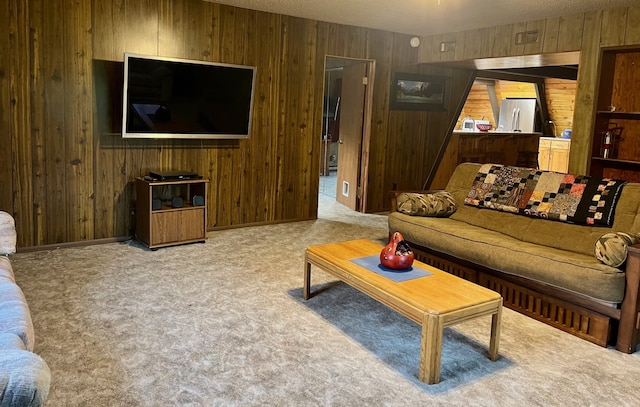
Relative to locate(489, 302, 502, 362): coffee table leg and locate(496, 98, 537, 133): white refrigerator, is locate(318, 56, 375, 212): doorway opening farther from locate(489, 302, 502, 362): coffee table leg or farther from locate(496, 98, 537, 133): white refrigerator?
locate(489, 302, 502, 362): coffee table leg

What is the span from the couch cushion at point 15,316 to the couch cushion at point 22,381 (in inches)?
24.9

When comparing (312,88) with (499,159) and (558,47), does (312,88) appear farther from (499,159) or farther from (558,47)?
(499,159)

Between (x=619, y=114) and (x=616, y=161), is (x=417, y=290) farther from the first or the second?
(x=619, y=114)

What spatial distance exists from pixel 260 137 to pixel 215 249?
145 cm

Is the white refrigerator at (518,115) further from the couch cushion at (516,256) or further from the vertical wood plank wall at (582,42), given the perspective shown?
the couch cushion at (516,256)

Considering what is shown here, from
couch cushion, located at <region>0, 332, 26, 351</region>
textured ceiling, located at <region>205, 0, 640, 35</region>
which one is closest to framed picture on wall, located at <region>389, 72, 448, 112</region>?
textured ceiling, located at <region>205, 0, 640, 35</region>

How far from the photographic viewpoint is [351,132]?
6.89m

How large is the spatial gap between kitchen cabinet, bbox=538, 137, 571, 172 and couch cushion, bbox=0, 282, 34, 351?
8586 mm

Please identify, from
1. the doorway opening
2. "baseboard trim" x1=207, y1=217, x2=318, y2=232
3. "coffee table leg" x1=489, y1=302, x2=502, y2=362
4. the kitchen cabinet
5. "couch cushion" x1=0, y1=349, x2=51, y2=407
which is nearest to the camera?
"couch cushion" x1=0, y1=349, x2=51, y2=407

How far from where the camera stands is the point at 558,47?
5086mm

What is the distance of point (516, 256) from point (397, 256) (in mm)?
916

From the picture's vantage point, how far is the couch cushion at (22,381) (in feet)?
3.92

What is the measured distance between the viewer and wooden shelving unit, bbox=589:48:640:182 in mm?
4848

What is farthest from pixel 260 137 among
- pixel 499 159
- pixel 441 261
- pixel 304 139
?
pixel 499 159
